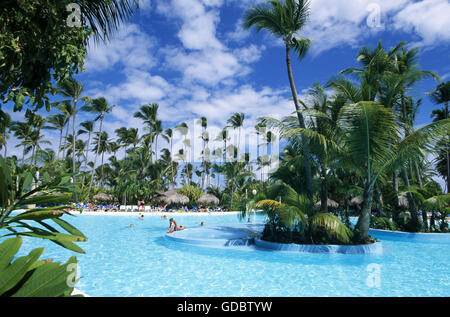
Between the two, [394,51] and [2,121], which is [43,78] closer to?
[2,121]

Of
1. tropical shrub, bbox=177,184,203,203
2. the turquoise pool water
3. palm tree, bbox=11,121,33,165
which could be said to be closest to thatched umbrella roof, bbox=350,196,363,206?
the turquoise pool water

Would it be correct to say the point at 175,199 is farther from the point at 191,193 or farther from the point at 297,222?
the point at 297,222

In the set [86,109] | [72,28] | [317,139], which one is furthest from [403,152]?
[86,109]

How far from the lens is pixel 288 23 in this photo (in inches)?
366

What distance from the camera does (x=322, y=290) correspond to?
530 cm

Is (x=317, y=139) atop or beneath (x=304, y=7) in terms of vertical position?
beneath

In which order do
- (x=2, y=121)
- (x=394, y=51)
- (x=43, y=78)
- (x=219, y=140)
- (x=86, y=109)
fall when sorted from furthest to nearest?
(x=219, y=140)
(x=86, y=109)
(x=394, y=51)
(x=43, y=78)
(x=2, y=121)

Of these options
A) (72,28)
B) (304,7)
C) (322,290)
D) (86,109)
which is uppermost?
(86,109)

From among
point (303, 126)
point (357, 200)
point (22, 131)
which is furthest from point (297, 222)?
point (22, 131)

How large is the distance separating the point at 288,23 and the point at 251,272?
8.49 m

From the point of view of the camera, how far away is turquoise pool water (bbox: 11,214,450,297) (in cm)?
528

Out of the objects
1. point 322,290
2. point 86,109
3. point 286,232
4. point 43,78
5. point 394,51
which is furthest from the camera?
point 86,109
